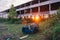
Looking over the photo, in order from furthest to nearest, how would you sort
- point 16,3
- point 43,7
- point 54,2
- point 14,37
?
point 16,3, point 43,7, point 54,2, point 14,37

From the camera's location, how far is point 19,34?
24422 millimetres

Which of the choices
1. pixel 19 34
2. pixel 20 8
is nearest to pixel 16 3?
pixel 20 8

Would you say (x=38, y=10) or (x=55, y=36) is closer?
(x=55, y=36)

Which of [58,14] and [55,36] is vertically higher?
[58,14]

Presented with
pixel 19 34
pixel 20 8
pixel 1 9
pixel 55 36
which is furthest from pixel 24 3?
pixel 55 36

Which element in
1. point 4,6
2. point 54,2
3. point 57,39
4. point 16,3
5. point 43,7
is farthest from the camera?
point 4,6

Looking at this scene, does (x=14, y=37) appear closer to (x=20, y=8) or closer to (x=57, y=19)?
(x=57, y=19)

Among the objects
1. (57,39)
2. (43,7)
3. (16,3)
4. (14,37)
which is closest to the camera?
(57,39)

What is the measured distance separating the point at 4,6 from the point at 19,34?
155 ft

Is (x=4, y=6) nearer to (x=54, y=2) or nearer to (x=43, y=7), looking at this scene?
(x=43, y=7)

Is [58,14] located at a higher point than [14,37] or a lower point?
higher

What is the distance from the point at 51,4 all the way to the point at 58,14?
17199 mm

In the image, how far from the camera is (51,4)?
40.5 metres

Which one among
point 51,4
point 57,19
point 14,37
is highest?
point 51,4
